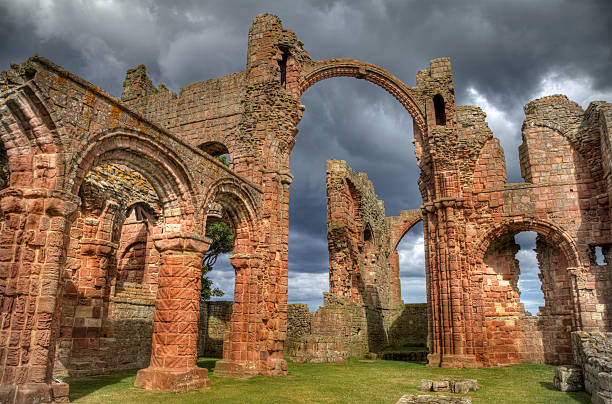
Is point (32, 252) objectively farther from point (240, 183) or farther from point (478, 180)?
point (478, 180)

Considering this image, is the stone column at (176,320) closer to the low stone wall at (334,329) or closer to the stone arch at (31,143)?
the stone arch at (31,143)

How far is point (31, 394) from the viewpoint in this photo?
17.8 ft

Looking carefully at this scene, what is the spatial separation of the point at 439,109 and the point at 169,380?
489 inches

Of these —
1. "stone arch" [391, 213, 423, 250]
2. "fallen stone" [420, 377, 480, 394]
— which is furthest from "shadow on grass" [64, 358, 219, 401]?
"stone arch" [391, 213, 423, 250]

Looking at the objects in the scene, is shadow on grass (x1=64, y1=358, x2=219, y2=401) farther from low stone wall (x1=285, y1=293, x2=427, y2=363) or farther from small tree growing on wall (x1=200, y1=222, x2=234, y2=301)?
small tree growing on wall (x1=200, y1=222, x2=234, y2=301)

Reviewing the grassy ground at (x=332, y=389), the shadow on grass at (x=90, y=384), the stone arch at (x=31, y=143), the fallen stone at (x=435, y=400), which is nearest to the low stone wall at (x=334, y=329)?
the grassy ground at (x=332, y=389)

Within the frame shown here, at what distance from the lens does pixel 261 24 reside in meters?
13.5

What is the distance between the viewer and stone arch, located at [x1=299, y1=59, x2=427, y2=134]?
49.4 ft

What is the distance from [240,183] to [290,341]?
642 centimetres

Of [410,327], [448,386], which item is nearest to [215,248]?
[410,327]

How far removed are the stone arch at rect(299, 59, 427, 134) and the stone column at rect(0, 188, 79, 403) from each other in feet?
34.5

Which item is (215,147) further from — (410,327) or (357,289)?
(410,327)

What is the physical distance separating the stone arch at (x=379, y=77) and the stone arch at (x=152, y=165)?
7500 millimetres

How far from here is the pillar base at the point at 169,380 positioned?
7.73 metres
